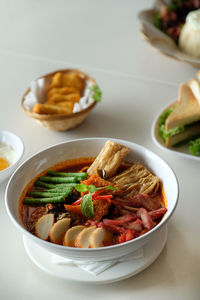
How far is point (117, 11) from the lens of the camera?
352 cm

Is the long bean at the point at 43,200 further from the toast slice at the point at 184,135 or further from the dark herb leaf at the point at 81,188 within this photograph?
the toast slice at the point at 184,135

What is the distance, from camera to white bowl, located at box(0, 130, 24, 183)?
5.79 ft

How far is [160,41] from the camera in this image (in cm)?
263

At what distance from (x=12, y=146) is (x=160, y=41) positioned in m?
1.26

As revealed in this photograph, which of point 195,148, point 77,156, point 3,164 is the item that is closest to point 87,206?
point 77,156

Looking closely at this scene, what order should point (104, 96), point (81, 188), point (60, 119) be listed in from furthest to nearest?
point (104, 96)
point (60, 119)
point (81, 188)

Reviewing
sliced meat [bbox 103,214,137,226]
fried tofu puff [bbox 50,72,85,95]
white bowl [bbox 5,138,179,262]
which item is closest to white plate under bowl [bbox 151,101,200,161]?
white bowl [bbox 5,138,179,262]

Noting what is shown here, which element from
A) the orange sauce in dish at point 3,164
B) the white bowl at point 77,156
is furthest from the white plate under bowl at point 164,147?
the orange sauce in dish at point 3,164

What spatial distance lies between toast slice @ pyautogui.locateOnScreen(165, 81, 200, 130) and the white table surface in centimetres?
15

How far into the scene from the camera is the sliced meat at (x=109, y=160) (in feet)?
5.37

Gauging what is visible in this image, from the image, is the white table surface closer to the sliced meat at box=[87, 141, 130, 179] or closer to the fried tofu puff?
the fried tofu puff

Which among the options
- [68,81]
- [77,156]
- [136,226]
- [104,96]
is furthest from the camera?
[104,96]

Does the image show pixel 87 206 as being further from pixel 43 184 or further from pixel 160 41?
pixel 160 41

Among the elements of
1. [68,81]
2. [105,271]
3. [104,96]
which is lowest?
[105,271]
